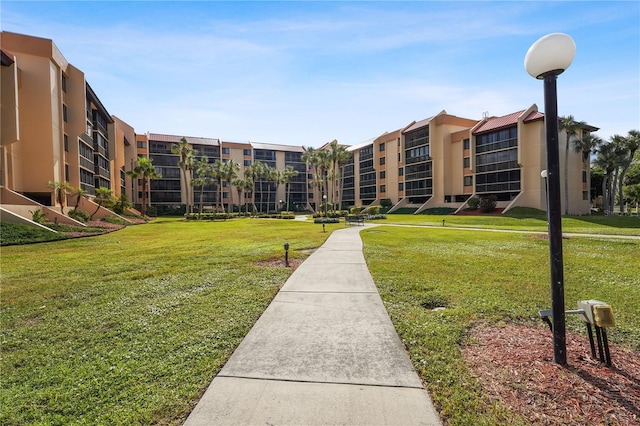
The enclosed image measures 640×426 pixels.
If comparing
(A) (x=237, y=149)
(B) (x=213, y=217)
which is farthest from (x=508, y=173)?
(A) (x=237, y=149)

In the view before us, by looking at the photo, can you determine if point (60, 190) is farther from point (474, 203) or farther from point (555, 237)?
point (474, 203)

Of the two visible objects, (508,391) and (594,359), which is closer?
(508,391)

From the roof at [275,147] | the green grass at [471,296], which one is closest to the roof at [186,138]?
→ the roof at [275,147]

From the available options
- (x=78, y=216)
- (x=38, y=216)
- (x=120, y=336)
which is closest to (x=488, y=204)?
(x=120, y=336)

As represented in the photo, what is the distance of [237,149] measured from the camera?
91.1 m

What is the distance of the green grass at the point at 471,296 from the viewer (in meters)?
3.56

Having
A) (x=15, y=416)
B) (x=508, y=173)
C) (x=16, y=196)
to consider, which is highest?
(x=508, y=173)

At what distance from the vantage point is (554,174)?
4.01 m

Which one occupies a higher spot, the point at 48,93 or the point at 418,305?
the point at 48,93

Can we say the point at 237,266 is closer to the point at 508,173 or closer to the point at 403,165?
the point at 508,173

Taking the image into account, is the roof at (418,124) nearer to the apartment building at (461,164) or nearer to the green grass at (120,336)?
the apartment building at (461,164)

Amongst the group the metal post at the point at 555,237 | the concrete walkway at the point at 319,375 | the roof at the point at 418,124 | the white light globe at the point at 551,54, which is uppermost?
the roof at the point at 418,124

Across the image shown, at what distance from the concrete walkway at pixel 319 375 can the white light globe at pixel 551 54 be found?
13.6ft

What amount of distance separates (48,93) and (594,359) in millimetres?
46161
